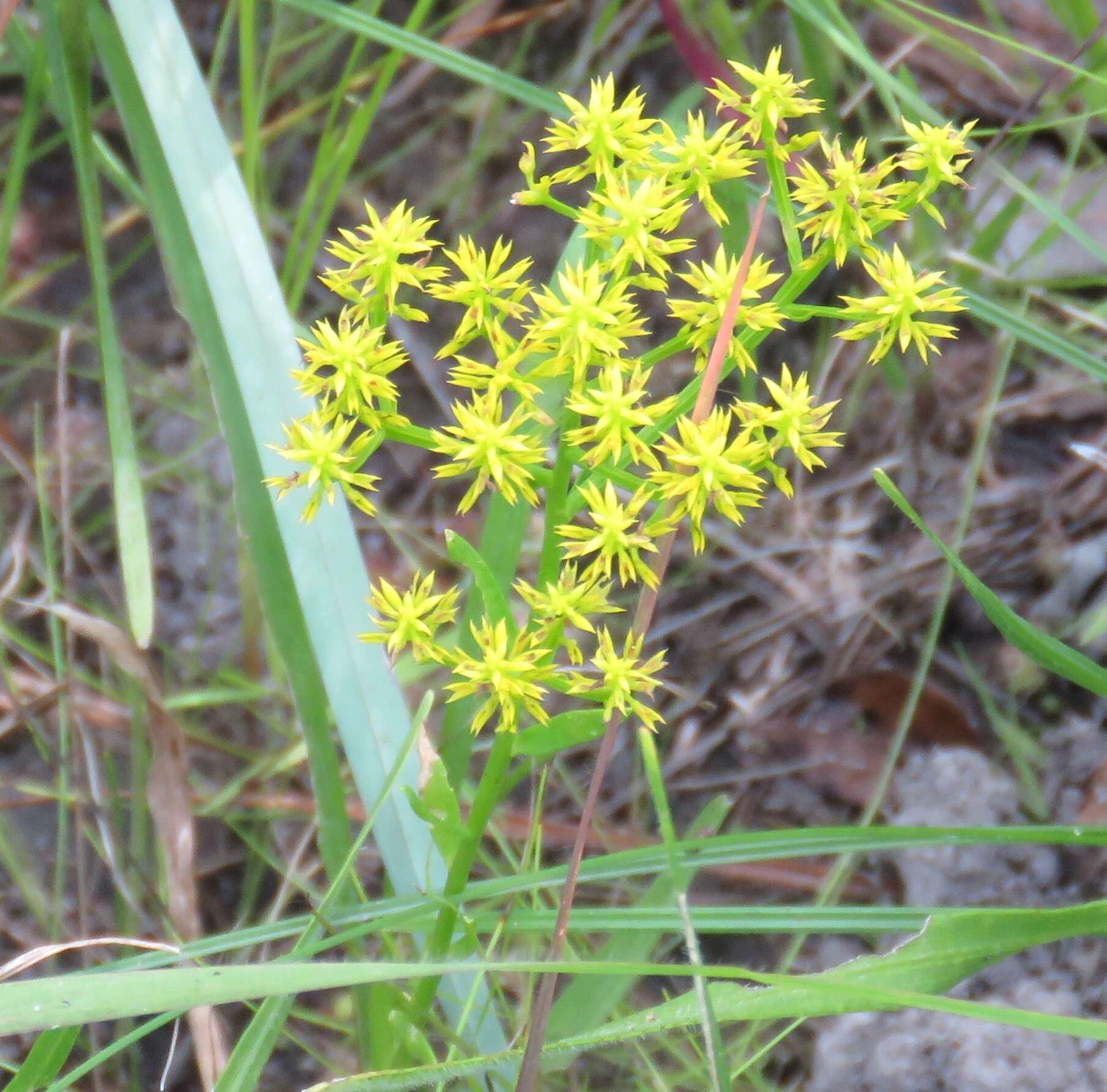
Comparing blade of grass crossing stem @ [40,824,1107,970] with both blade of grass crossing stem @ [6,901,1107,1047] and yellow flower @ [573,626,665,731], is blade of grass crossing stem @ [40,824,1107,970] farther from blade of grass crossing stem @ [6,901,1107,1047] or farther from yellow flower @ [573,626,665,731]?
yellow flower @ [573,626,665,731]

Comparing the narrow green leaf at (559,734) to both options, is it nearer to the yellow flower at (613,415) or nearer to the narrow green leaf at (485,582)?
the narrow green leaf at (485,582)

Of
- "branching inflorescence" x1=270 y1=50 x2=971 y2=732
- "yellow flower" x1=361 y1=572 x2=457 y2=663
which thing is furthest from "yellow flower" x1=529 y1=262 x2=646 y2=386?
"yellow flower" x1=361 y1=572 x2=457 y2=663

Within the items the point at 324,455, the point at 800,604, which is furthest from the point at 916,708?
the point at 324,455

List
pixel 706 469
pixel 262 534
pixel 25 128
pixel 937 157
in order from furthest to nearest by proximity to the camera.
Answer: pixel 25 128, pixel 262 534, pixel 937 157, pixel 706 469

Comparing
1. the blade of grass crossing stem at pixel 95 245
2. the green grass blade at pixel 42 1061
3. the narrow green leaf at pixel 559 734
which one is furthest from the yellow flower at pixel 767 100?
the green grass blade at pixel 42 1061

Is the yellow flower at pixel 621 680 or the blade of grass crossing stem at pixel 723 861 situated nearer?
the yellow flower at pixel 621 680

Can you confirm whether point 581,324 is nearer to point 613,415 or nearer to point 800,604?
point 613,415
